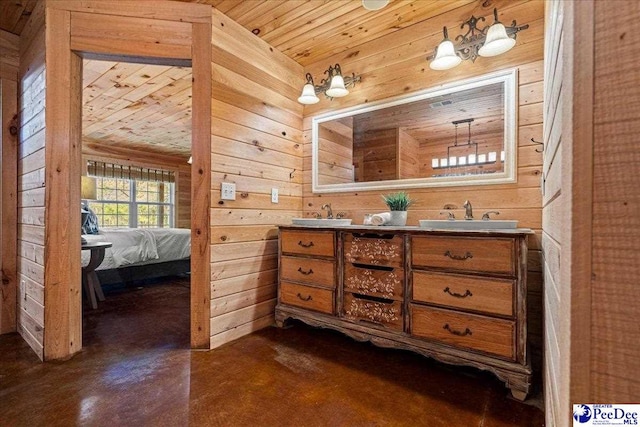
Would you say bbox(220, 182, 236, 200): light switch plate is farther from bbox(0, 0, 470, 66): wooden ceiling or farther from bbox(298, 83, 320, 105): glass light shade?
bbox(0, 0, 470, 66): wooden ceiling

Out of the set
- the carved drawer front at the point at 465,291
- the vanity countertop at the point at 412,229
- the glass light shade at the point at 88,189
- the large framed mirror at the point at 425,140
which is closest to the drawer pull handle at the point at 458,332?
the carved drawer front at the point at 465,291

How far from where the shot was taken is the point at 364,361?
1927 millimetres

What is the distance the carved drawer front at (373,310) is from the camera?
1.86m

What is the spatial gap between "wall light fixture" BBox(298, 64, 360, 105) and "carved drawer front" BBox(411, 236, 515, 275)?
1396 millimetres

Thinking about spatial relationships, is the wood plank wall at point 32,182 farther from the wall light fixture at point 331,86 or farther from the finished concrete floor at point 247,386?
the wall light fixture at point 331,86

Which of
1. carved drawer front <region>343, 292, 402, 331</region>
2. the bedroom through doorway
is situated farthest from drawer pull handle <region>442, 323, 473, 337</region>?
the bedroom through doorway

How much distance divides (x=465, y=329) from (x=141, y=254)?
3595 mm

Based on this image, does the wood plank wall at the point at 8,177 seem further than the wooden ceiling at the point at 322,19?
Yes

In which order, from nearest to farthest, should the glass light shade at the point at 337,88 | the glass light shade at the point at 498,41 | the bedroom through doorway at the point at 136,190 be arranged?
the glass light shade at the point at 498,41 < the glass light shade at the point at 337,88 < the bedroom through doorway at the point at 136,190

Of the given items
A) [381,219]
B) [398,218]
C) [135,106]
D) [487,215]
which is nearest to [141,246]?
[135,106]

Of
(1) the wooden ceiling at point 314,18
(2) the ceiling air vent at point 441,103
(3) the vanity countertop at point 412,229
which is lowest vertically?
(3) the vanity countertop at point 412,229

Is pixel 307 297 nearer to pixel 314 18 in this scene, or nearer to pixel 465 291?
pixel 465 291

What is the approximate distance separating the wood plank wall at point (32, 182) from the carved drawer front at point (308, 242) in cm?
154

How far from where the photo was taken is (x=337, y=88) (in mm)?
2477
